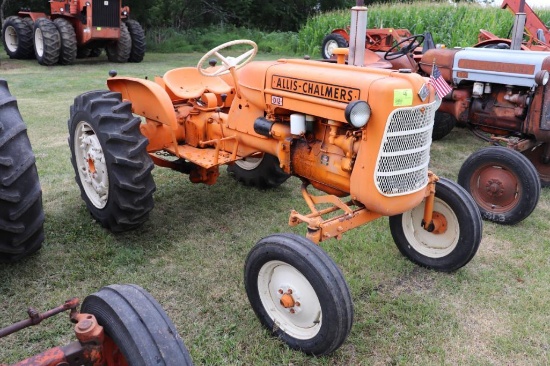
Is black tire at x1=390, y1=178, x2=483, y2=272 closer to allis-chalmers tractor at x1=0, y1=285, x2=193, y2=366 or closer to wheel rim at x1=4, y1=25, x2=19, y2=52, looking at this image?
allis-chalmers tractor at x1=0, y1=285, x2=193, y2=366

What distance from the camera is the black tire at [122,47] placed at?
44.2ft

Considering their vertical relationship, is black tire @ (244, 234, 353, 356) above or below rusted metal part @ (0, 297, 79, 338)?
below

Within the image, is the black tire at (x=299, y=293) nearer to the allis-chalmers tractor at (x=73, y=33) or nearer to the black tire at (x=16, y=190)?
the black tire at (x=16, y=190)

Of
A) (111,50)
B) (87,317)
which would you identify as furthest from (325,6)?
(87,317)

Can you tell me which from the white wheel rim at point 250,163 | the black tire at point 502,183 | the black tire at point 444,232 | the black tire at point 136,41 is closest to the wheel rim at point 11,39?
the black tire at point 136,41

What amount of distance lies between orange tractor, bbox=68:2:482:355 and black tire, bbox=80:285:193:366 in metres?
0.90

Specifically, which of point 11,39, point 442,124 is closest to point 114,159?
point 442,124

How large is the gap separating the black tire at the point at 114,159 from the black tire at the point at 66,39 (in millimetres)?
10014

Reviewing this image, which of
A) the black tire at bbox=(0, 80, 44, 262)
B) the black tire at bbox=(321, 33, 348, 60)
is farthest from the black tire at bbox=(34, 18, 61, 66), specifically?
the black tire at bbox=(0, 80, 44, 262)

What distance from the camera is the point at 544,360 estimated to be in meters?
2.54

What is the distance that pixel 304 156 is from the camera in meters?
3.08

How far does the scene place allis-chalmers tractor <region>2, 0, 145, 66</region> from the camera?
1248 cm

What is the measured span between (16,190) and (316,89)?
1796 mm

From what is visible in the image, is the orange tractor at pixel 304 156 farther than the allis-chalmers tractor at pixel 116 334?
Yes
